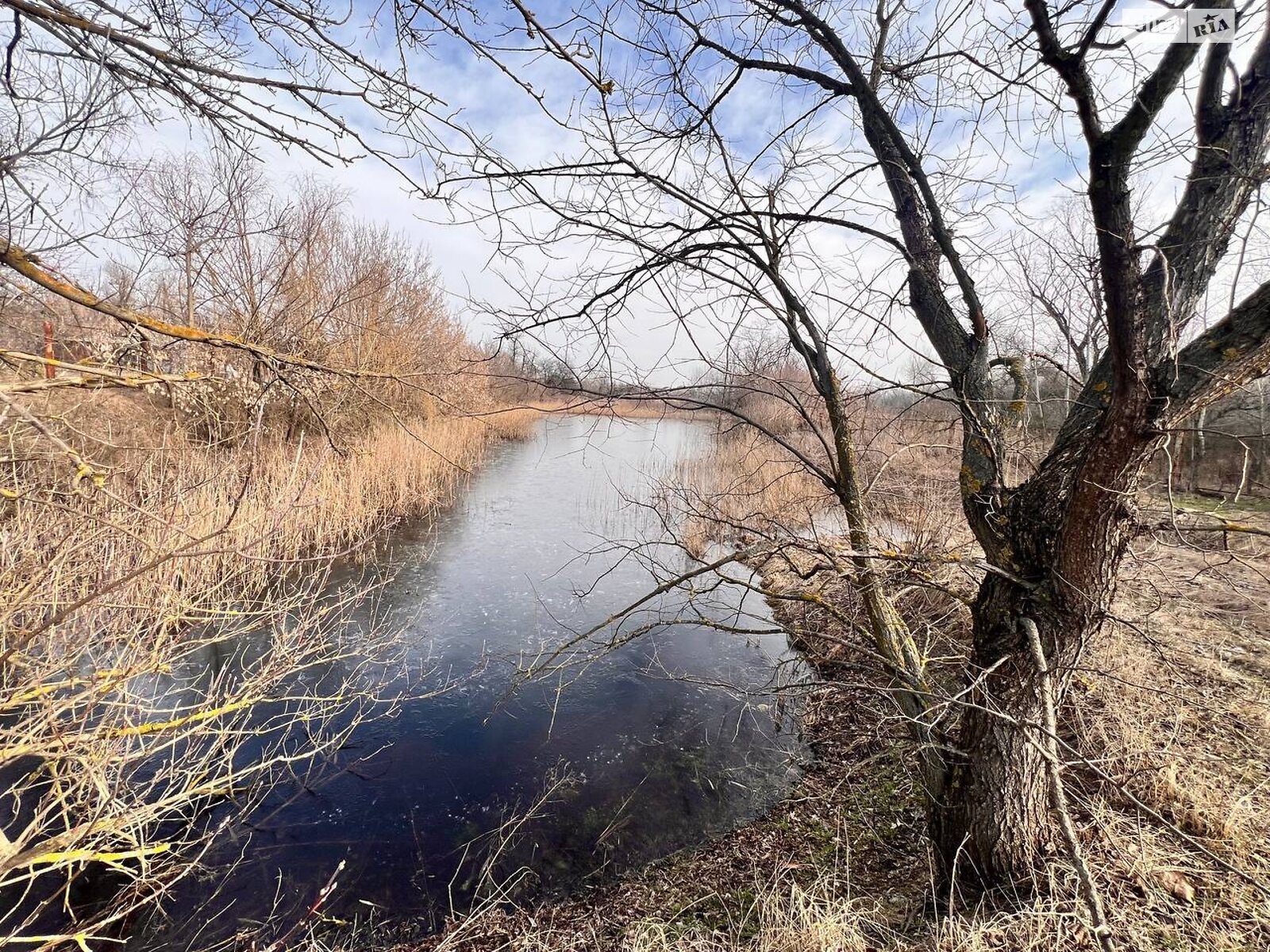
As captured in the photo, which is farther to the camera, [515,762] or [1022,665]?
[515,762]

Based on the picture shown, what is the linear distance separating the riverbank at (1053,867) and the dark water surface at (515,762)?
0.33 m

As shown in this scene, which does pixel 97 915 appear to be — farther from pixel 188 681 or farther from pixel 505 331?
pixel 505 331

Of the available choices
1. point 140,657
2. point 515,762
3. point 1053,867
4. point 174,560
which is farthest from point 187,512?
point 1053,867

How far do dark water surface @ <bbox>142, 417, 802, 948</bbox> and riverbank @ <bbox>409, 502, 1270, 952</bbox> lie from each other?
0.33 metres

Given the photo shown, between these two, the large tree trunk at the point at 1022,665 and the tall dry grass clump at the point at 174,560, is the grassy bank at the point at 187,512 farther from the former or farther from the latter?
the large tree trunk at the point at 1022,665

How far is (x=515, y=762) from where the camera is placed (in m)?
4.15

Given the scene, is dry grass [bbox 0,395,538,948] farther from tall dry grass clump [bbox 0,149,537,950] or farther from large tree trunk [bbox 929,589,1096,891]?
large tree trunk [bbox 929,589,1096,891]

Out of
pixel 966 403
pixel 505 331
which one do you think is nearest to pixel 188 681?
pixel 505 331

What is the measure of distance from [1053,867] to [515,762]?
10.9 feet

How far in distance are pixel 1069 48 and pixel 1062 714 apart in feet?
12.4

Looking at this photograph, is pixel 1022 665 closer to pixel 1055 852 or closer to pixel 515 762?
pixel 1055 852

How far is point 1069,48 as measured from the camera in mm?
1488

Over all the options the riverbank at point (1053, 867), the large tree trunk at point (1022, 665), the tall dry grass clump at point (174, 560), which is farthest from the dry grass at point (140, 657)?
the large tree trunk at point (1022, 665)

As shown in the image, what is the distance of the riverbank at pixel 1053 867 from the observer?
2100 millimetres
